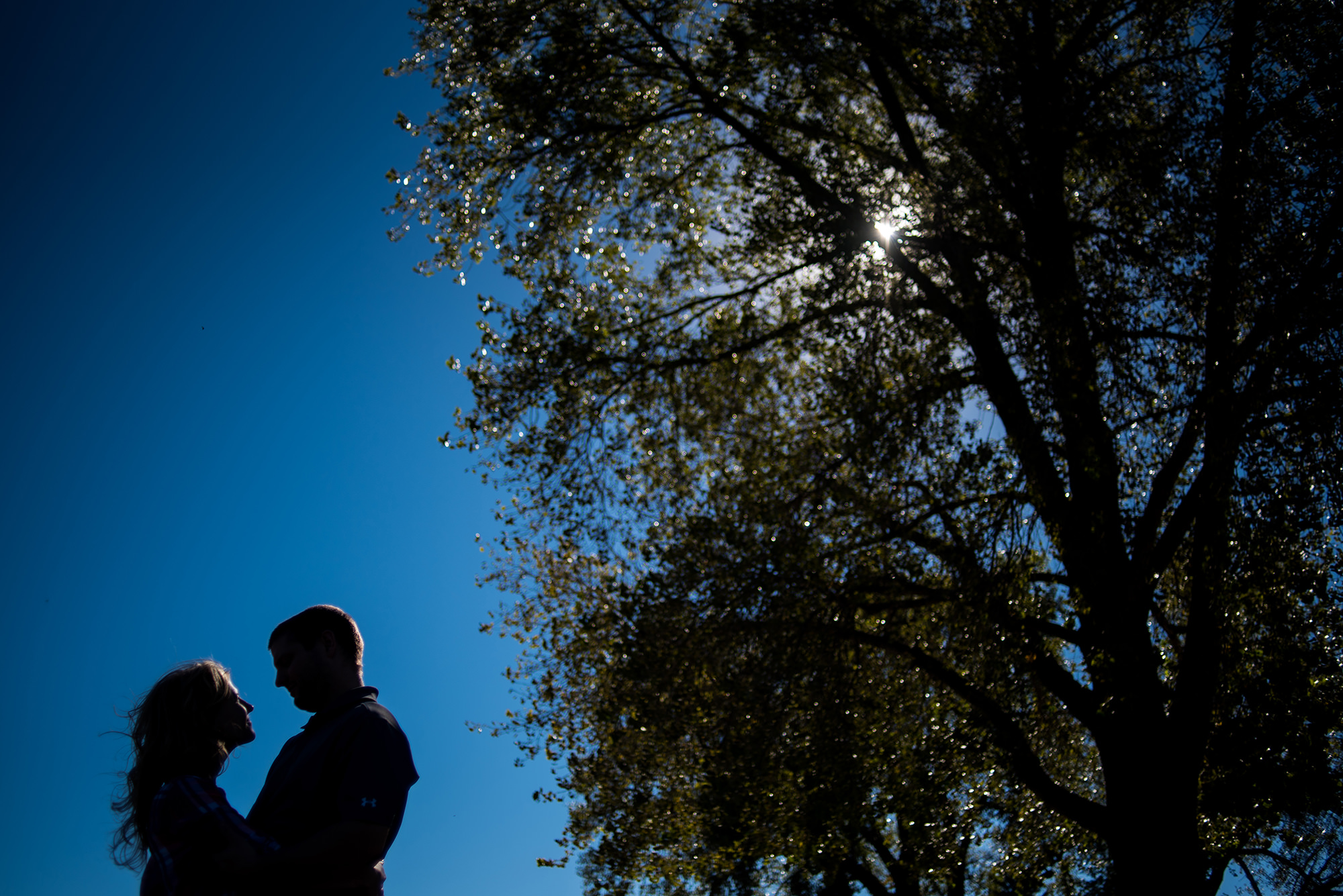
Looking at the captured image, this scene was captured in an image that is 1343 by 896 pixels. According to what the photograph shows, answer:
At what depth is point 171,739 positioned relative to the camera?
3168 millimetres

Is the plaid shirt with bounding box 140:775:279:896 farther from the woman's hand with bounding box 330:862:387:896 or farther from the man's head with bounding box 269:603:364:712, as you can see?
the man's head with bounding box 269:603:364:712

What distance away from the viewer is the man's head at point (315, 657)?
3.65 meters

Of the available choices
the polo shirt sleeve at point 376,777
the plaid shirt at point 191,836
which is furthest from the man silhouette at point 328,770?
the plaid shirt at point 191,836

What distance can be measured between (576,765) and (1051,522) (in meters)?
10.1

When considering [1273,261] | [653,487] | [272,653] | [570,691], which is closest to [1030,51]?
[1273,261]

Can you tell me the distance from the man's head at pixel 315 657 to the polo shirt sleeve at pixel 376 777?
1.32 ft

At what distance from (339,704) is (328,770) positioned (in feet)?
1.08

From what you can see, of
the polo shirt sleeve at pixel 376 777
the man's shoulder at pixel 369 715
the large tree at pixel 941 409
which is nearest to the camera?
the polo shirt sleeve at pixel 376 777

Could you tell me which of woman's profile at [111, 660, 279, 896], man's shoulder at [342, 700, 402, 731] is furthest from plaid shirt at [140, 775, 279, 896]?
man's shoulder at [342, 700, 402, 731]

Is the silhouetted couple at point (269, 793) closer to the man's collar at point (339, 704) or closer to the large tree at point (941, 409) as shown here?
the man's collar at point (339, 704)

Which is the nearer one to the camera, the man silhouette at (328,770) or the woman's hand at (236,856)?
the woman's hand at (236,856)

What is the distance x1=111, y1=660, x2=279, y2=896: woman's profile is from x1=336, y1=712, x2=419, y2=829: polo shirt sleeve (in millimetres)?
307

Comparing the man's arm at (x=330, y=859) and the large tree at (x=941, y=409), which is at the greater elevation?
the large tree at (x=941, y=409)

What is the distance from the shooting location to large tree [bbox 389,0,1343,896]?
948 centimetres
